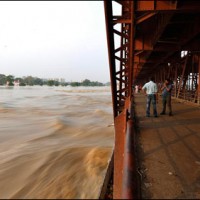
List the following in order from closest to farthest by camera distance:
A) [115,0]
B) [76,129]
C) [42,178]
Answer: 1. [115,0]
2. [42,178]
3. [76,129]

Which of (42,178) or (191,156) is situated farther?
(42,178)

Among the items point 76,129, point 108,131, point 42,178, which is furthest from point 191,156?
point 76,129

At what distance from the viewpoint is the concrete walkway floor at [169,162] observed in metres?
3.22

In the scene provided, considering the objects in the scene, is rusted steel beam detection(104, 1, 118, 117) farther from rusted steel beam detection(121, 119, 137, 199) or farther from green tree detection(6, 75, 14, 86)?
green tree detection(6, 75, 14, 86)

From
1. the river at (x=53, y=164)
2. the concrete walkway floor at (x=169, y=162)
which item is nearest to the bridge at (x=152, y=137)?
the concrete walkway floor at (x=169, y=162)

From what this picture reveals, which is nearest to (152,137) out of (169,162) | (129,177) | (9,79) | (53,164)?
A: (169,162)

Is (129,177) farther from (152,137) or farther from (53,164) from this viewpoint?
(53,164)

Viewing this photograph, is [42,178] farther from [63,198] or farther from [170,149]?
[170,149]

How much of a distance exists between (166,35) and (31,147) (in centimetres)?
940

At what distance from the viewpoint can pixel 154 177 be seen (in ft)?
11.8

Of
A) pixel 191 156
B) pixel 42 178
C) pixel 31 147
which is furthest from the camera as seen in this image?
pixel 31 147

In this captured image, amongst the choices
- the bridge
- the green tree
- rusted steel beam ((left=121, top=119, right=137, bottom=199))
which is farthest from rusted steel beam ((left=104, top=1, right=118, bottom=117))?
the green tree

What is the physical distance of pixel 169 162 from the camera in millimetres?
4203

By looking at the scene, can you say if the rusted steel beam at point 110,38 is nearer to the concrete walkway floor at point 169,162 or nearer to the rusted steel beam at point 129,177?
the concrete walkway floor at point 169,162
